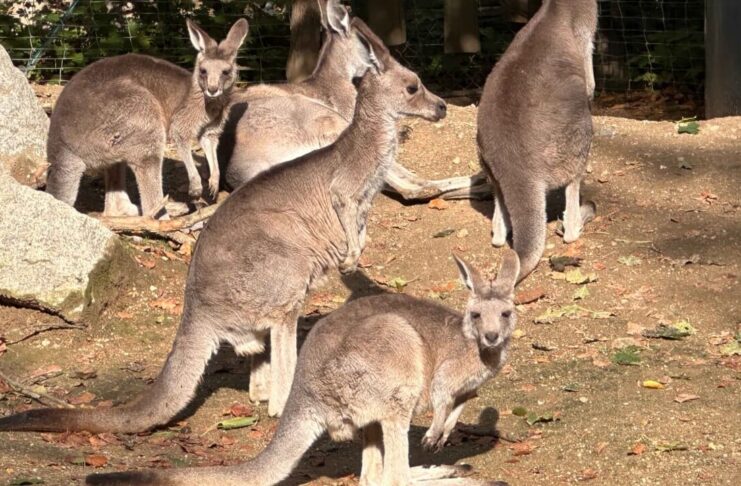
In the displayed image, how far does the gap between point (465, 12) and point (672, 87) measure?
2610 mm

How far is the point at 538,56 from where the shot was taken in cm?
929

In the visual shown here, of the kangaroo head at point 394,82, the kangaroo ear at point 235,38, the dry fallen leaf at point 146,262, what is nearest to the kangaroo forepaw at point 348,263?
the kangaroo head at point 394,82

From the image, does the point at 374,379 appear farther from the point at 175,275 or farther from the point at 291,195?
the point at 175,275

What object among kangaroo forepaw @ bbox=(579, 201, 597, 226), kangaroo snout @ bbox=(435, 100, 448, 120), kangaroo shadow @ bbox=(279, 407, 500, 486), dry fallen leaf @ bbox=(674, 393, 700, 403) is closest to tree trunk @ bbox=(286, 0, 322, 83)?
kangaroo forepaw @ bbox=(579, 201, 597, 226)

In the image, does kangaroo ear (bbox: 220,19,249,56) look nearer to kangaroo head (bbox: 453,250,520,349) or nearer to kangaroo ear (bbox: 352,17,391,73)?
kangaroo ear (bbox: 352,17,391,73)

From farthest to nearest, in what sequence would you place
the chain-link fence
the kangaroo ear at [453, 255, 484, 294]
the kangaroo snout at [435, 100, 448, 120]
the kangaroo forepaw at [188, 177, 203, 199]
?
the chain-link fence → the kangaroo forepaw at [188, 177, 203, 199] → the kangaroo snout at [435, 100, 448, 120] → the kangaroo ear at [453, 255, 484, 294]

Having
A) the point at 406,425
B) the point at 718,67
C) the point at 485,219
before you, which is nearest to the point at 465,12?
the point at 718,67

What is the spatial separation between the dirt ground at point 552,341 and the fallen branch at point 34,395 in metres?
0.09

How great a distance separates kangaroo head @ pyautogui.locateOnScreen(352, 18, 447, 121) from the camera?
289 inches

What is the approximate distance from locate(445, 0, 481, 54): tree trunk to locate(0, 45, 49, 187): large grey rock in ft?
14.5

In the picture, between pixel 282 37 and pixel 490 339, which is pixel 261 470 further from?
pixel 282 37

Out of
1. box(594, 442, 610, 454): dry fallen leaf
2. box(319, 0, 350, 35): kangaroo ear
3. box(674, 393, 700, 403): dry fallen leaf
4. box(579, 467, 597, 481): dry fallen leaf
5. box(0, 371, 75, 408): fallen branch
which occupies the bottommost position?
box(674, 393, 700, 403): dry fallen leaf

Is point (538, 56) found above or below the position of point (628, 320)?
above

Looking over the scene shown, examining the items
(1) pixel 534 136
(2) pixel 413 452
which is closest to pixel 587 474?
(2) pixel 413 452
